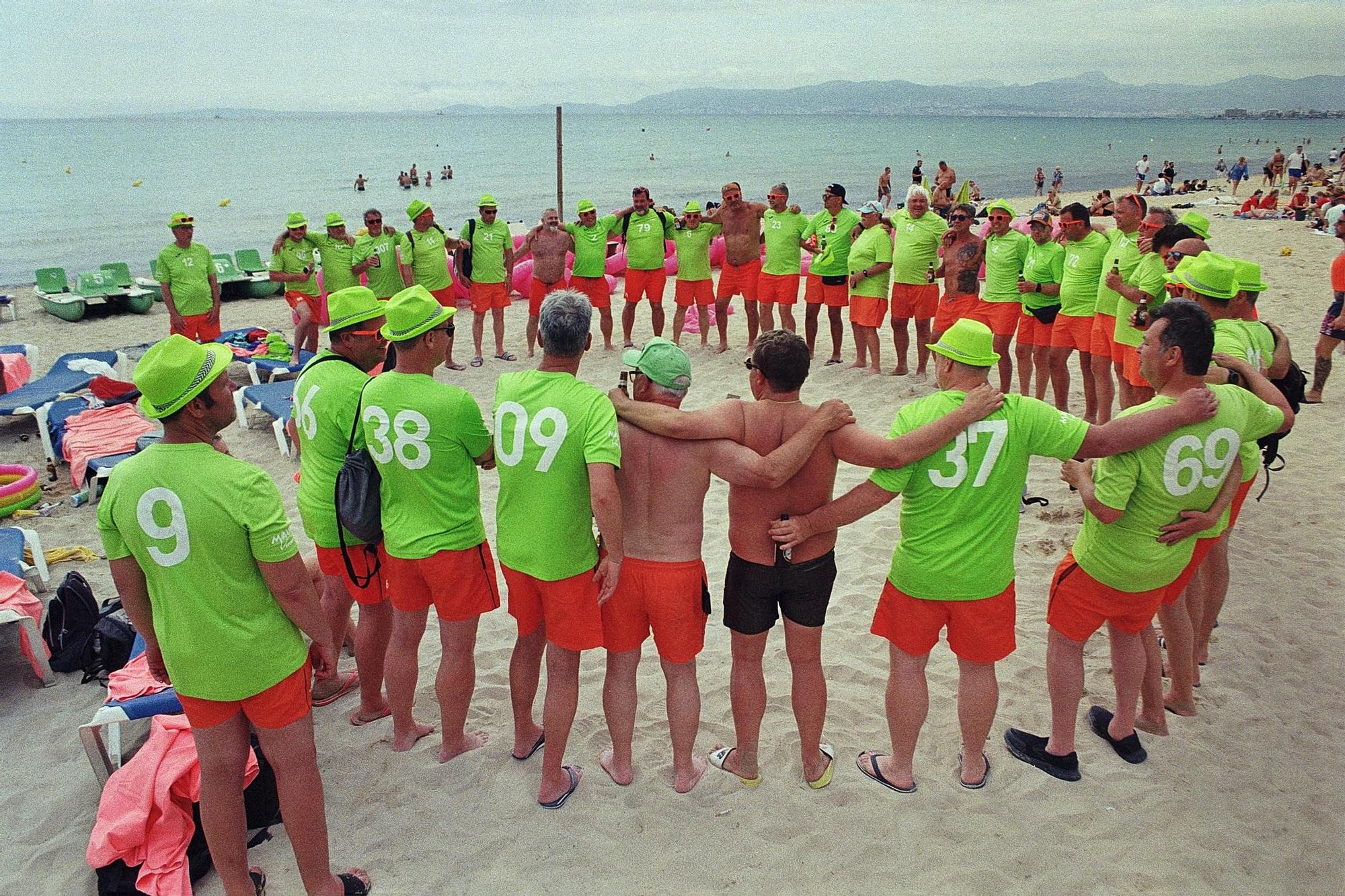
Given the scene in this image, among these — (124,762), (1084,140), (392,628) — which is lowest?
(124,762)

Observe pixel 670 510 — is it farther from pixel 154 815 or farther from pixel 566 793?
pixel 154 815

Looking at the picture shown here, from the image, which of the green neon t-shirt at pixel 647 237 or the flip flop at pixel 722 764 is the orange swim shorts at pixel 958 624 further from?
the green neon t-shirt at pixel 647 237

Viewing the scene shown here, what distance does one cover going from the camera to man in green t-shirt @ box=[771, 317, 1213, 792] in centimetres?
305

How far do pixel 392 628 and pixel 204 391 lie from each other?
1.66 meters

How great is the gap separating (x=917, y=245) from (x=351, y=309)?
666cm

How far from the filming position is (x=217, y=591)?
98.7 inches

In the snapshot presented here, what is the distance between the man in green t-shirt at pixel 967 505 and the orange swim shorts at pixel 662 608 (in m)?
0.41

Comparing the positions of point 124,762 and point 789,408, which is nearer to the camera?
point 789,408

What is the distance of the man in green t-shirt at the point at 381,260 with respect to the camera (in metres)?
9.70

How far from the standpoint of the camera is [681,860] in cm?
314

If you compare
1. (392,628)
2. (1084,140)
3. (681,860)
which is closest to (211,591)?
(392,628)

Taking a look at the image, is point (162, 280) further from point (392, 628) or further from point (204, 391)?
point (204, 391)

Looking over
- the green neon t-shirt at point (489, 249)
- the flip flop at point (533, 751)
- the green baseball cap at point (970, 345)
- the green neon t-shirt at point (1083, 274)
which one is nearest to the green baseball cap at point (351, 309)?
the flip flop at point (533, 751)

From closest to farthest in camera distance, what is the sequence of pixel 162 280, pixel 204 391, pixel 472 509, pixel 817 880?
pixel 204 391 → pixel 817 880 → pixel 472 509 → pixel 162 280
